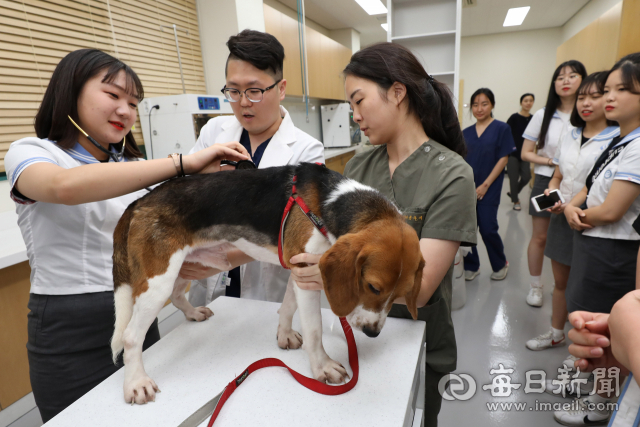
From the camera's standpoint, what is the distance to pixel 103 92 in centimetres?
134

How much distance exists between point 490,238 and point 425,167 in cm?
314

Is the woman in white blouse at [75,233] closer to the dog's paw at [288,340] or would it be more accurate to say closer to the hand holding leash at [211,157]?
the hand holding leash at [211,157]

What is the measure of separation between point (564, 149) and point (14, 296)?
14.0 feet

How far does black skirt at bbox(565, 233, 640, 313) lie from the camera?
195 centimetres

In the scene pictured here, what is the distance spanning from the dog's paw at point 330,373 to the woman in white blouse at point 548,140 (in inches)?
118

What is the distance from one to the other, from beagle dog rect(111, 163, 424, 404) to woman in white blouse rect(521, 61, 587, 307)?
2.93 meters

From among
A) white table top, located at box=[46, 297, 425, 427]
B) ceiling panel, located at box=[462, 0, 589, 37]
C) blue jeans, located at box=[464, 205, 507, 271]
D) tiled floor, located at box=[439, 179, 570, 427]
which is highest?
ceiling panel, located at box=[462, 0, 589, 37]

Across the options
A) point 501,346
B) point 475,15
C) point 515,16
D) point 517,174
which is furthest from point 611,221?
point 515,16

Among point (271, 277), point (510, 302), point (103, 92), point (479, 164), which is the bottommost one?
point (510, 302)

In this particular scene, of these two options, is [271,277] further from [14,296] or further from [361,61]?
[14,296]

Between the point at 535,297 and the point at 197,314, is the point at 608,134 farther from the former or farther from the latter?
the point at 197,314

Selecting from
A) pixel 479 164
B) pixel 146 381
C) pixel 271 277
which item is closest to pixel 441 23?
pixel 479 164

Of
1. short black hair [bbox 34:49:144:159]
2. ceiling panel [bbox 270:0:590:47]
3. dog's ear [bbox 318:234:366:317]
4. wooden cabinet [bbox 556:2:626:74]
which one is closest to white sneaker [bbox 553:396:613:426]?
dog's ear [bbox 318:234:366:317]

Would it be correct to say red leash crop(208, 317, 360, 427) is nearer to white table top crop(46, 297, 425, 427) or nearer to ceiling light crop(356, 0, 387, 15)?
white table top crop(46, 297, 425, 427)
